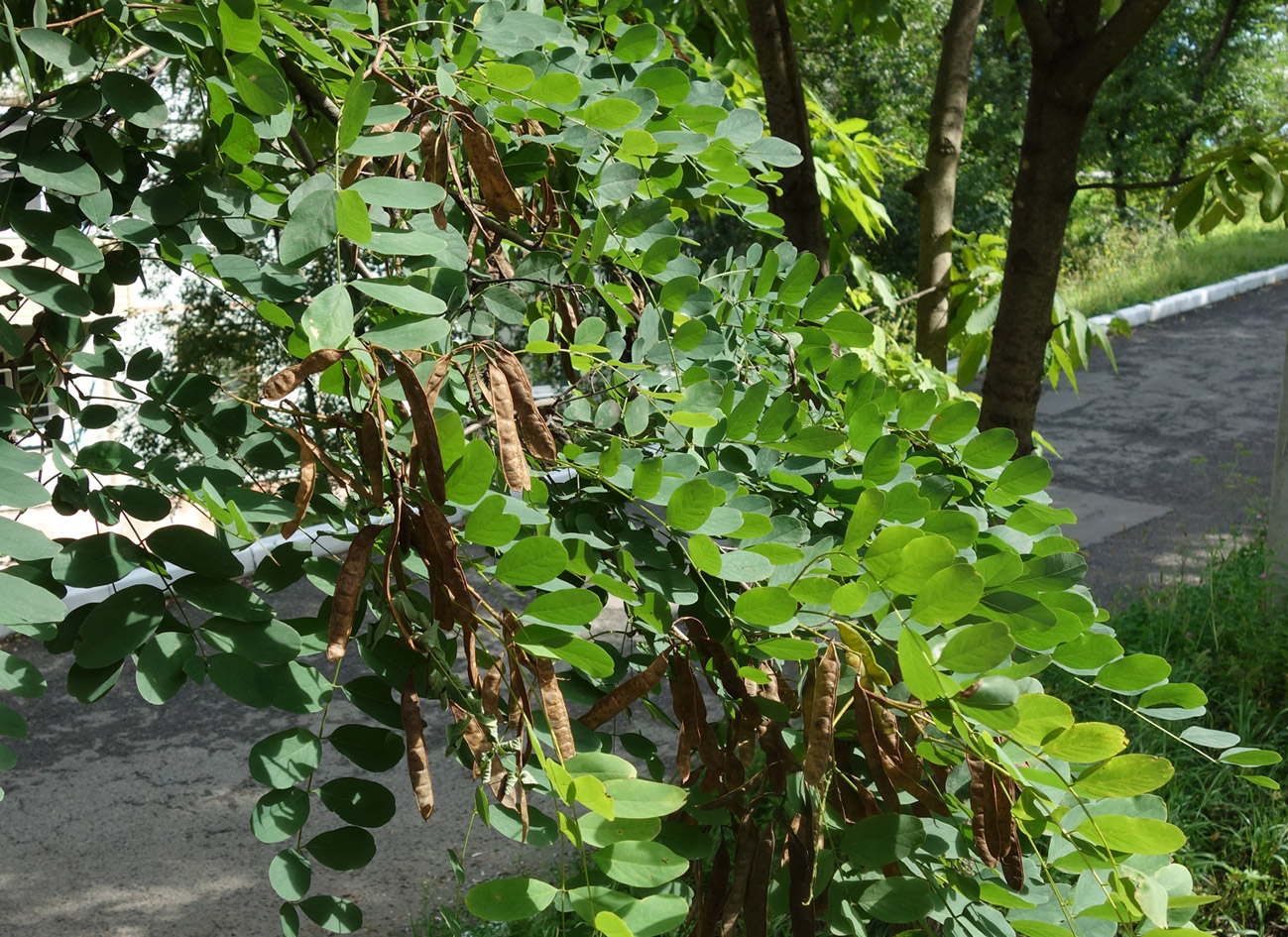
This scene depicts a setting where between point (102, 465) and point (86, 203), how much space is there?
27cm

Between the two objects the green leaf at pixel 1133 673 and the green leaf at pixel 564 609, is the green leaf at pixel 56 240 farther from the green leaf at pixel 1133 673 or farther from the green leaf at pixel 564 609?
the green leaf at pixel 1133 673

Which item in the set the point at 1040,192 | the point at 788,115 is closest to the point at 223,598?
the point at 788,115

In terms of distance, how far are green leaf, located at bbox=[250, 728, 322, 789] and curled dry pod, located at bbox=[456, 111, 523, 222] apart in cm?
61

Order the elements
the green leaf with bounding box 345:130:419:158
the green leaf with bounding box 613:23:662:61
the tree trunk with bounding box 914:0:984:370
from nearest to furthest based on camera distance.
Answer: the green leaf with bounding box 345:130:419:158
the green leaf with bounding box 613:23:662:61
the tree trunk with bounding box 914:0:984:370

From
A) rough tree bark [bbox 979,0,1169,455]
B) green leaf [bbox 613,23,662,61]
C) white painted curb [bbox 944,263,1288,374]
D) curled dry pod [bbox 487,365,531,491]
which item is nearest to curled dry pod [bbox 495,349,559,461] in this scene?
curled dry pod [bbox 487,365,531,491]

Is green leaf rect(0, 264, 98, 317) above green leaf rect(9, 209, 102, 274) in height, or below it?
below

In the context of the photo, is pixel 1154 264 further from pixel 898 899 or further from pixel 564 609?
pixel 564 609

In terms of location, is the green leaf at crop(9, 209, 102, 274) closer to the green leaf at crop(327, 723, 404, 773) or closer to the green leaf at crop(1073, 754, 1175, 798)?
the green leaf at crop(327, 723, 404, 773)

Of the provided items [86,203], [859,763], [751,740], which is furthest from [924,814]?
[86,203]

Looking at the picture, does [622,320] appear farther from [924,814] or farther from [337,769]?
[337,769]

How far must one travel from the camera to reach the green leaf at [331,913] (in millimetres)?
1028

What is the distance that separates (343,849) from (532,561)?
434 mm

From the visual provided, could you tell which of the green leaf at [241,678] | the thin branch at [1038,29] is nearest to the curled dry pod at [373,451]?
the green leaf at [241,678]

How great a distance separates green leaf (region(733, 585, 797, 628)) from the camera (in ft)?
3.19
